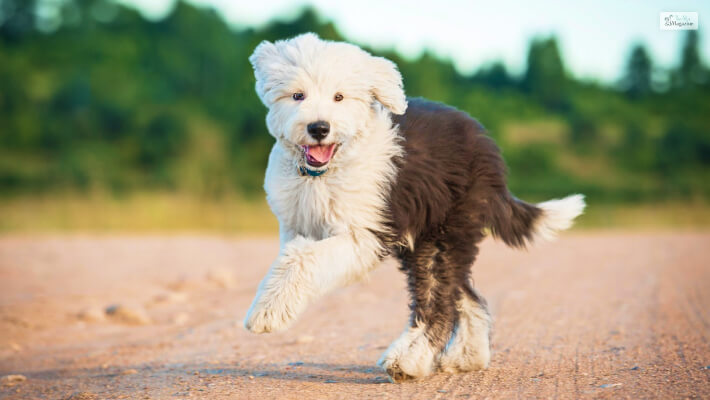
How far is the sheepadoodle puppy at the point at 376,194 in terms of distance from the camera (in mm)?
4707

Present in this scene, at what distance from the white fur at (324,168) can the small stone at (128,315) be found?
3821mm

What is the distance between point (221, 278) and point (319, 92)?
606 centimetres

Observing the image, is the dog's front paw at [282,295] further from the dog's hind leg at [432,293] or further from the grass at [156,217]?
the grass at [156,217]

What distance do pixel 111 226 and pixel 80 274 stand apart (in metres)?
8.31

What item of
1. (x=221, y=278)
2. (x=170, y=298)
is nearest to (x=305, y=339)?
(x=170, y=298)

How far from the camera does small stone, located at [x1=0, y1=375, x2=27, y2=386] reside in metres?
5.84

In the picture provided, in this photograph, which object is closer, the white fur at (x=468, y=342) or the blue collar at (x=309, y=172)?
the blue collar at (x=309, y=172)

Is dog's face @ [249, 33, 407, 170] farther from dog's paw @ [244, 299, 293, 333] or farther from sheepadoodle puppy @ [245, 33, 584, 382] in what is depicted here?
dog's paw @ [244, 299, 293, 333]

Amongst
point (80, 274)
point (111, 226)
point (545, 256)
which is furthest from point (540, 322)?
point (111, 226)

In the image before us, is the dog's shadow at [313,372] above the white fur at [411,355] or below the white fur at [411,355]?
below

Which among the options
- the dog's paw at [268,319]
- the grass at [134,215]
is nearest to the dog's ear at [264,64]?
the dog's paw at [268,319]

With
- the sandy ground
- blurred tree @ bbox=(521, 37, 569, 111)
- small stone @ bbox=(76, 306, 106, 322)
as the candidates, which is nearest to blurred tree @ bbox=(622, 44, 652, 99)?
blurred tree @ bbox=(521, 37, 569, 111)

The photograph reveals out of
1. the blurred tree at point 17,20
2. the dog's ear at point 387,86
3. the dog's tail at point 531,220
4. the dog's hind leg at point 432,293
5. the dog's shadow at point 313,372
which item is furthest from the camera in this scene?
the blurred tree at point 17,20

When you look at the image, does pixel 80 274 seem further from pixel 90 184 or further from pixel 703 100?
pixel 703 100
